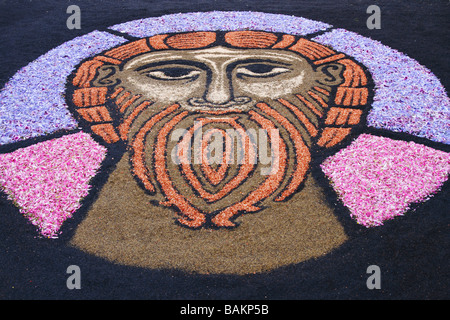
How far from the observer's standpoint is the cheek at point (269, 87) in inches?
232

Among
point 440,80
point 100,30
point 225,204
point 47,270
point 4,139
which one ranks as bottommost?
point 47,270

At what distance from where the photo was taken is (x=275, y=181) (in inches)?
178

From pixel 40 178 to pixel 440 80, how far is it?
5782 mm

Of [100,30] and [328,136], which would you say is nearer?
[328,136]

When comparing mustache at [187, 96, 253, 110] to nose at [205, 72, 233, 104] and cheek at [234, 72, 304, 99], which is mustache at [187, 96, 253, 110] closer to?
nose at [205, 72, 233, 104]

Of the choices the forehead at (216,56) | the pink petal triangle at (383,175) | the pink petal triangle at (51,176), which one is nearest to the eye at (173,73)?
the forehead at (216,56)

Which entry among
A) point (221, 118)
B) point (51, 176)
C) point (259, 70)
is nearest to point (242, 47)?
point (259, 70)

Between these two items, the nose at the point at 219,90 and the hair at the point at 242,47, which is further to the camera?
the nose at the point at 219,90

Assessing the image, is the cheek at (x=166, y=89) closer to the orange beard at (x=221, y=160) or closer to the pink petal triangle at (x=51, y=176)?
the orange beard at (x=221, y=160)

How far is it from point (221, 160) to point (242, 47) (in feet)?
10.2

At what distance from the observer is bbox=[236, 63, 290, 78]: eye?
632 centimetres

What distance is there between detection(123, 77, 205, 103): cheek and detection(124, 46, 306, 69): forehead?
1.83 feet

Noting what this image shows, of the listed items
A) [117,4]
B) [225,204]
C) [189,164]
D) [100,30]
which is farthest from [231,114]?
[117,4]

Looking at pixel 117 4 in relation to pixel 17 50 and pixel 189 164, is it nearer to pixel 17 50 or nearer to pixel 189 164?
pixel 17 50
